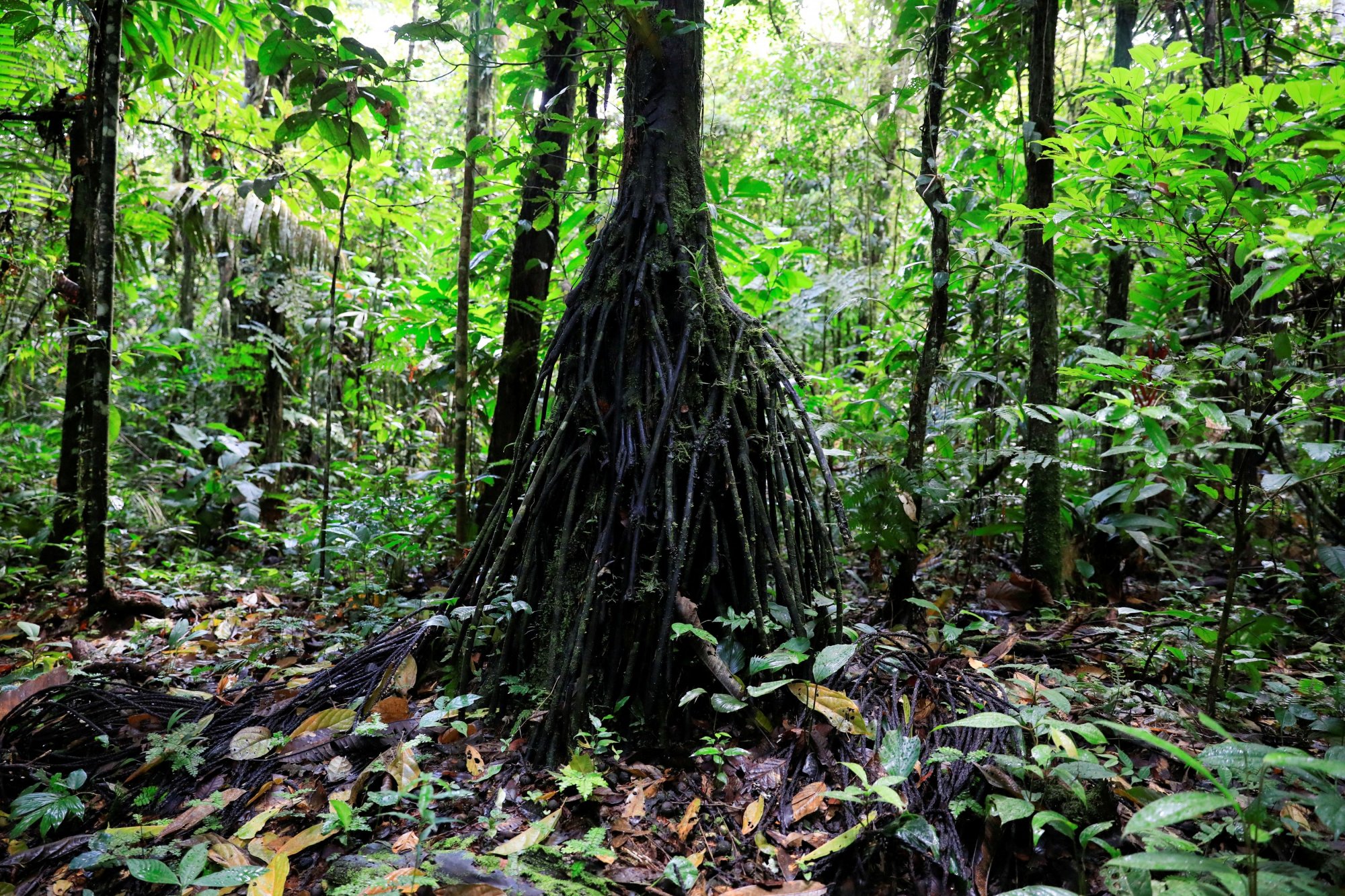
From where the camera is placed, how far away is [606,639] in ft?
7.48

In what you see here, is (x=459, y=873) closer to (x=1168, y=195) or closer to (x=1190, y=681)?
(x=1190, y=681)

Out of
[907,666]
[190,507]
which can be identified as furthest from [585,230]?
[190,507]

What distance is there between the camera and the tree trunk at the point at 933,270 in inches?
112

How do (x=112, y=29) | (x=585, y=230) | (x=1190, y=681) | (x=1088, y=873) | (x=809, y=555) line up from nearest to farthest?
(x=1088, y=873) → (x=1190, y=681) → (x=809, y=555) → (x=112, y=29) → (x=585, y=230)

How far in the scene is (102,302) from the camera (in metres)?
3.41

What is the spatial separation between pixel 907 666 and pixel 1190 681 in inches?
35.0

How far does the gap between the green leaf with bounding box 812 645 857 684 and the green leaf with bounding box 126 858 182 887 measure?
160 cm

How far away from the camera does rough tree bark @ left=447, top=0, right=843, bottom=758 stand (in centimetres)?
226

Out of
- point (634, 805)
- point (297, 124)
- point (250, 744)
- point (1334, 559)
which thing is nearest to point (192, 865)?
point (250, 744)

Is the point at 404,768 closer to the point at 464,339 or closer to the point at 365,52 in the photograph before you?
the point at 365,52

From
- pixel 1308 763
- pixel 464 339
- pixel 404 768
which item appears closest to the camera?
pixel 1308 763

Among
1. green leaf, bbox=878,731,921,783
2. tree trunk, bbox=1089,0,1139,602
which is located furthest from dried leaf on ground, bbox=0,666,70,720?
tree trunk, bbox=1089,0,1139,602

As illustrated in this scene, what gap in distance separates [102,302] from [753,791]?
3.68 m

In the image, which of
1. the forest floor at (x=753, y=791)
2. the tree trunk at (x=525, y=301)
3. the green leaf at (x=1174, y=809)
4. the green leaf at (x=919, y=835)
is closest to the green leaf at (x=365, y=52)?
the tree trunk at (x=525, y=301)
